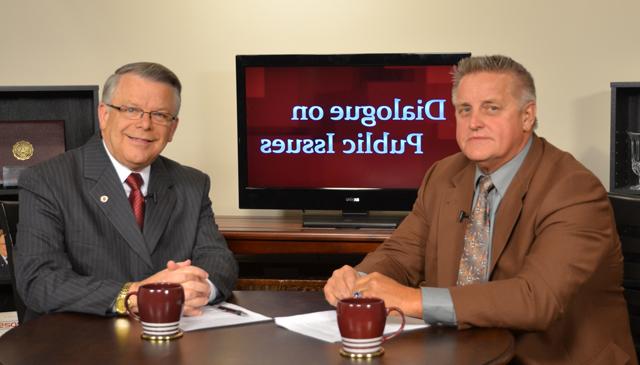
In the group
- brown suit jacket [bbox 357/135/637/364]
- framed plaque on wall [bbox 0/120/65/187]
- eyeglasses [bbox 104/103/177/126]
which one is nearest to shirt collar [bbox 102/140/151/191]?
eyeglasses [bbox 104/103/177/126]

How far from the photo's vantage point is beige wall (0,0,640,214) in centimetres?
411

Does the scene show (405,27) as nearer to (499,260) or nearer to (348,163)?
(348,163)

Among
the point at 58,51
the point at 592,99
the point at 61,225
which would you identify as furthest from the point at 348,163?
the point at 61,225

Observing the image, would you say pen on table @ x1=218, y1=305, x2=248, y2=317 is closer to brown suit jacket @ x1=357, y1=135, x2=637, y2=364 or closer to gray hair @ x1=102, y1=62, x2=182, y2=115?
brown suit jacket @ x1=357, y1=135, x2=637, y2=364

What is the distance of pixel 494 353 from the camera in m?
1.83

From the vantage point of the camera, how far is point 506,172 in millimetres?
2482

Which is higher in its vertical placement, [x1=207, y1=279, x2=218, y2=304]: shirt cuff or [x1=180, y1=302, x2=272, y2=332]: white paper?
[x1=207, y1=279, x2=218, y2=304]: shirt cuff

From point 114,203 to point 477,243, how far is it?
101cm

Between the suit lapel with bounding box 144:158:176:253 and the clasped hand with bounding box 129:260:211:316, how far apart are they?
302 mm

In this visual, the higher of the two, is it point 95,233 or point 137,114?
point 137,114

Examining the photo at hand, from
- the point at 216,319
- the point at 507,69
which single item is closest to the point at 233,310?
the point at 216,319

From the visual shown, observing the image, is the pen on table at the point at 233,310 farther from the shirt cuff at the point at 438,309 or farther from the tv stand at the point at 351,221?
the tv stand at the point at 351,221

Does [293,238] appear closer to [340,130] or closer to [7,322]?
[340,130]

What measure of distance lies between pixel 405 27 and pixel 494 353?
8.40 feet
